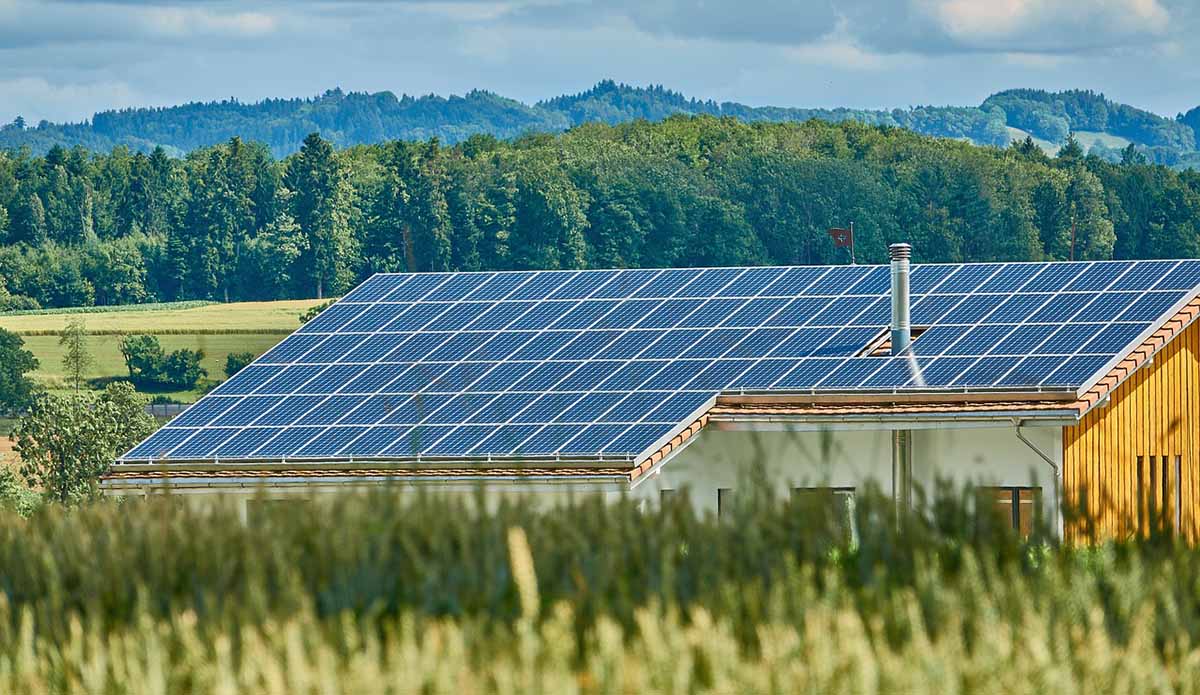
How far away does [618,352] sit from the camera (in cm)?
3609

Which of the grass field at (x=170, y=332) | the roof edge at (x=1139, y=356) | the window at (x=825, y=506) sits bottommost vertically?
the window at (x=825, y=506)

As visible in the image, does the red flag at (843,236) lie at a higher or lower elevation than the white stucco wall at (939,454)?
higher

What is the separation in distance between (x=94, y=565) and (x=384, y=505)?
1990 millimetres

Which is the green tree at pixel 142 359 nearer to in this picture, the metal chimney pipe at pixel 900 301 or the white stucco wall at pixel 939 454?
the metal chimney pipe at pixel 900 301

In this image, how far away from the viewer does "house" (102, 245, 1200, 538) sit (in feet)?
102

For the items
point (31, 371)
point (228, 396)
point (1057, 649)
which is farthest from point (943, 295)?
point (31, 371)

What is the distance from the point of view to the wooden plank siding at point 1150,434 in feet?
105

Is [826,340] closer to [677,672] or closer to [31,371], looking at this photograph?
[677,672]

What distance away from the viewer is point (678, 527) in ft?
46.7

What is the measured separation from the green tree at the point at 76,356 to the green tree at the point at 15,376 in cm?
257

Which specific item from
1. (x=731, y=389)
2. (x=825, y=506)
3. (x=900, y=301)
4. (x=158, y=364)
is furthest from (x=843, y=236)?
(x=158, y=364)

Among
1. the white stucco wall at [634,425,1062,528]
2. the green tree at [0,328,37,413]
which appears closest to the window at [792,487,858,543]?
the white stucco wall at [634,425,1062,528]

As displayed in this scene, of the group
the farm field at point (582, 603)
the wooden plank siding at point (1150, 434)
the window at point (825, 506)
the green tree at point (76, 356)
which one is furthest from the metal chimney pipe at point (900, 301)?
the green tree at point (76, 356)

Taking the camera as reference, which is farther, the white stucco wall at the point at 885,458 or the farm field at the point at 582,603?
the white stucco wall at the point at 885,458
